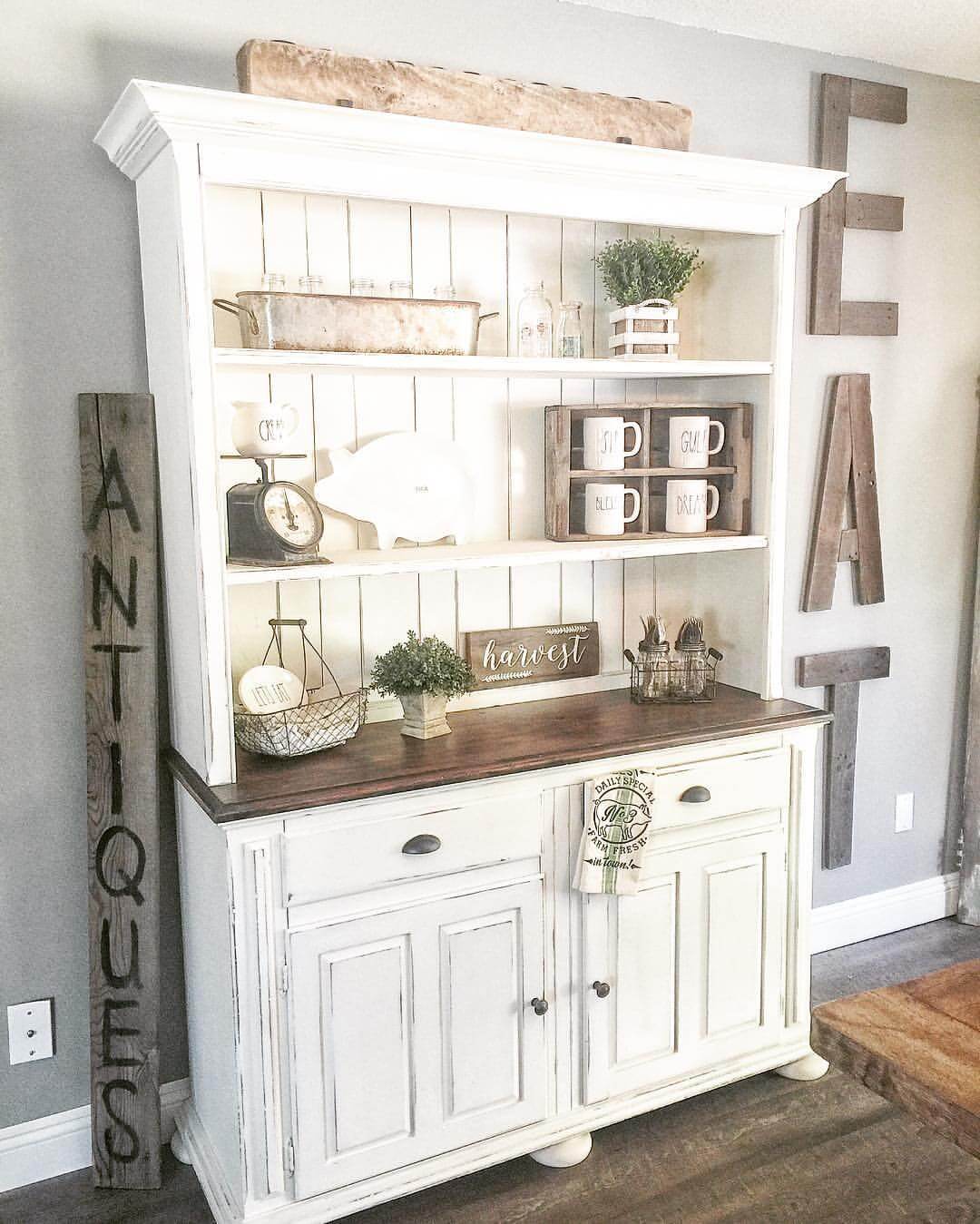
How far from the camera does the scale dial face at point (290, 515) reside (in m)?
2.07

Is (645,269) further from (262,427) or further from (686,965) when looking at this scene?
(686,965)

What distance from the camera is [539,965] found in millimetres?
2191

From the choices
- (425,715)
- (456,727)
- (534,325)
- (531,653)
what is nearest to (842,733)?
(531,653)

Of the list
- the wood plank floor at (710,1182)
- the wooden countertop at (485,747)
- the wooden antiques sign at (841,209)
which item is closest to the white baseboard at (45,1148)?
the wood plank floor at (710,1182)

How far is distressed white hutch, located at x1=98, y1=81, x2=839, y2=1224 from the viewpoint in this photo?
6.38 ft

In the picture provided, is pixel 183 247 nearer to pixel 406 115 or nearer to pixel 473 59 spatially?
pixel 406 115

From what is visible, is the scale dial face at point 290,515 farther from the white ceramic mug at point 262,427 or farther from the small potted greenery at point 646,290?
the small potted greenery at point 646,290

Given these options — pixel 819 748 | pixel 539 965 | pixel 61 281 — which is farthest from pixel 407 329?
pixel 819 748

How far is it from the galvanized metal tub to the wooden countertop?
0.80m

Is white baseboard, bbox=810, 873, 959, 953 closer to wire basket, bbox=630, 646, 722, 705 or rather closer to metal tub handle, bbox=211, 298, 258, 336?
wire basket, bbox=630, 646, 722, 705

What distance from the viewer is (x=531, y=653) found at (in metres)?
2.59

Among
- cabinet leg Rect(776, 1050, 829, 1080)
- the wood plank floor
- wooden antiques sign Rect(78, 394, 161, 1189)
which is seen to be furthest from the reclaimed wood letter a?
wooden antiques sign Rect(78, 394, 161, 1189)

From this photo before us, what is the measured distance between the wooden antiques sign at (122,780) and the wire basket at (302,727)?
0.76ft

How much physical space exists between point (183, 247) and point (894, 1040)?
1.66 metres
